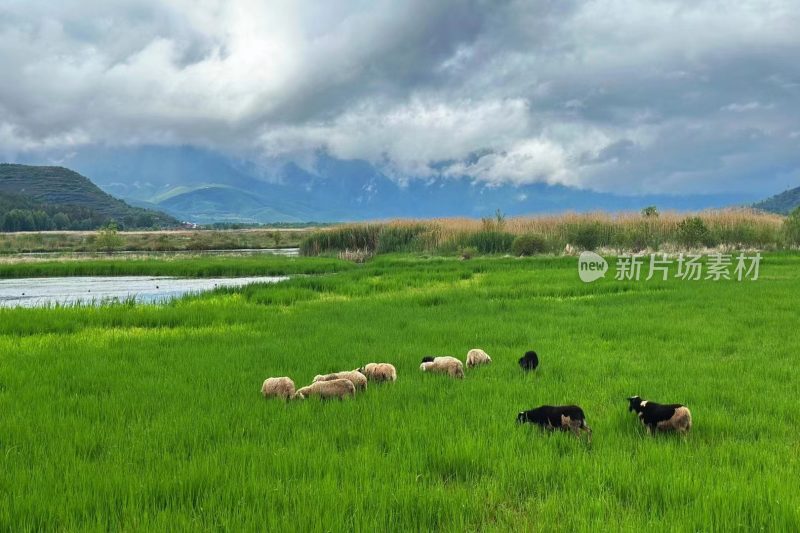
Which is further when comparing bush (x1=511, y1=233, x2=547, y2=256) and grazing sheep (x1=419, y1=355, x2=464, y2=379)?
bush (x1=511, y1=233, x2=547, y2=256)

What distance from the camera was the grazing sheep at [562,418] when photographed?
5.33 m

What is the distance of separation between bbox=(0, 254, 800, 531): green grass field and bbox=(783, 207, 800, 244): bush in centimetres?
3041

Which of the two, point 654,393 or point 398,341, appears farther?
point 398,341

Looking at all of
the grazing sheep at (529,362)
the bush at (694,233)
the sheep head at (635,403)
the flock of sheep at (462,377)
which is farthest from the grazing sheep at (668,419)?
the bush at (694,233)

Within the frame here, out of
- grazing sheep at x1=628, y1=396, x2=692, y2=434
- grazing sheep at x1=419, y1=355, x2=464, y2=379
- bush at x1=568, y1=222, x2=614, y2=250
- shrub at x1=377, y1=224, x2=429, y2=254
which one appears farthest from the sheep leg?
shrub at x1=377, y1=224, x2=429, y2=254

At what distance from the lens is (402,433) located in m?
5.37

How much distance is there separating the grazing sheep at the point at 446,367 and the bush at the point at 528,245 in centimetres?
2983

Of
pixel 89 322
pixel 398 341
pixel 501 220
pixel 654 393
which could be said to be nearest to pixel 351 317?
pixel 398 341

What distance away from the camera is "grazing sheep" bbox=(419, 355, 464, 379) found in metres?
7.87

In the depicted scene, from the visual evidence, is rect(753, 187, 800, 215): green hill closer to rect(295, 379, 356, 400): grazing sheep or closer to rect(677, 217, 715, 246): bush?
rect(677, 217, 715, 246): bush

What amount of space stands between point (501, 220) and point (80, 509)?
39.8 m

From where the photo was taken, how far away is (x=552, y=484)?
4340 millimetres

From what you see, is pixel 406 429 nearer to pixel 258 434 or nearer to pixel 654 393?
pixel 258 434

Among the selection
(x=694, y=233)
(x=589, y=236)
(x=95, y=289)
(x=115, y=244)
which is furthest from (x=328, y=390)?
(x=115, y=244)
